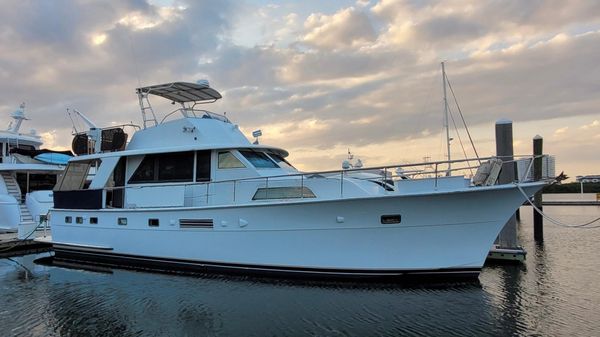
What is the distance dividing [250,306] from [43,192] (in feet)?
52.2

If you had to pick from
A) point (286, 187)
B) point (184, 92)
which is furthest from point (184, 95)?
point (286, 187)

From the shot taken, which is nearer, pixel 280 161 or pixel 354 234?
pixel 354 234

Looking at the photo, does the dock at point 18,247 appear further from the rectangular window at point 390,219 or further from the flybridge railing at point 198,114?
the rectangular window at point 390,219

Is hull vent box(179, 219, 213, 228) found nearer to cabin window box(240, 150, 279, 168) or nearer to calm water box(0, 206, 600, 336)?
calm water box(0, 206, 600, 336)

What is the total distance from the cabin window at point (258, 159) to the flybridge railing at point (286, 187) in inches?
32.0

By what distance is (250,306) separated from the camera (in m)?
8.11

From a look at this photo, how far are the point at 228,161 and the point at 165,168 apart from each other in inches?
75.2

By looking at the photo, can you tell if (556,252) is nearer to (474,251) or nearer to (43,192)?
(474,251)

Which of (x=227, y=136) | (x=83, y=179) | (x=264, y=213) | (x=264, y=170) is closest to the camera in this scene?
(x=264, y=213)

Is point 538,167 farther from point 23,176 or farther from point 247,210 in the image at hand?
point 23,176

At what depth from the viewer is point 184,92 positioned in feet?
42.1

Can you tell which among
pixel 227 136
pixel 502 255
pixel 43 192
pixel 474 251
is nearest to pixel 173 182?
pixel 227 136

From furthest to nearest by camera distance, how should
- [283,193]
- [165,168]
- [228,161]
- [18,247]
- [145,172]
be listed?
[18,247] → [145,172] → [165,168] → [228,161] → [283,193]

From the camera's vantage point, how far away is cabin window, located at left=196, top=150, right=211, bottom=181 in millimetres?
11047
